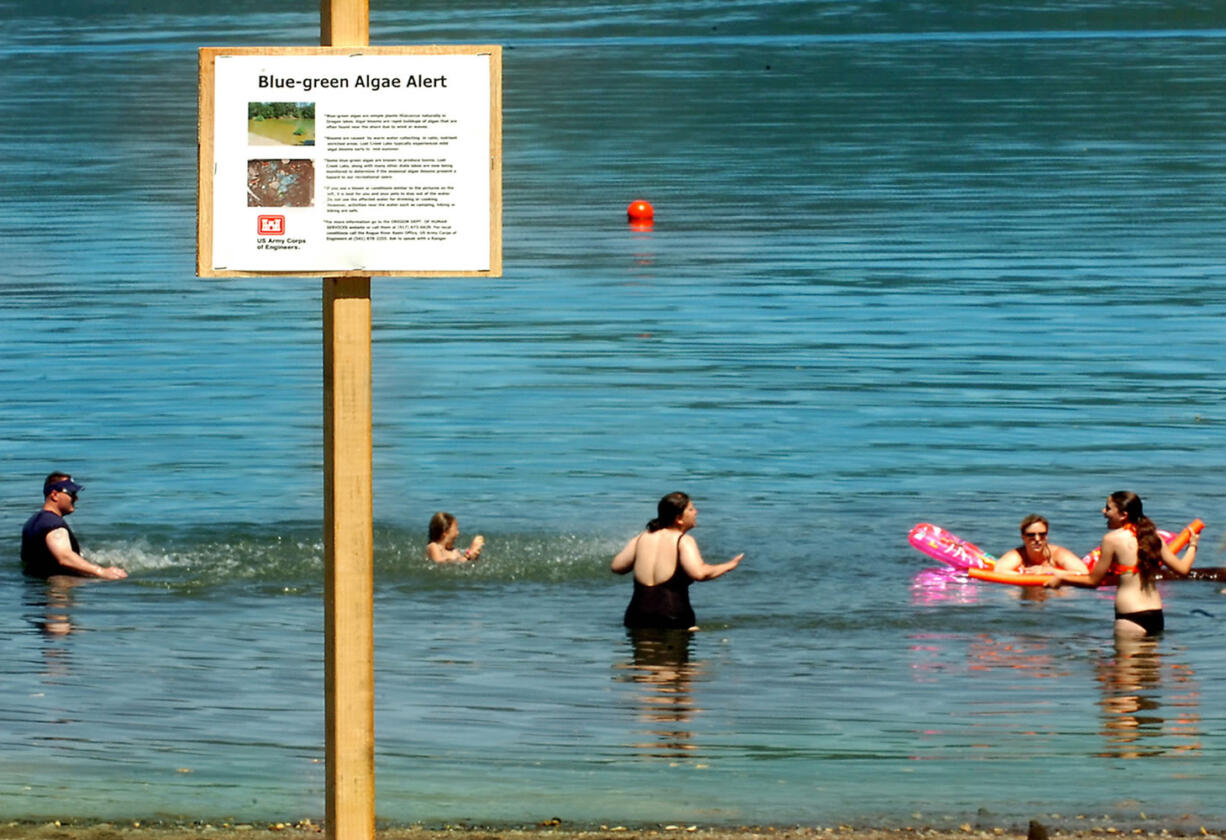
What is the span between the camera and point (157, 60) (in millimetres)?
97062

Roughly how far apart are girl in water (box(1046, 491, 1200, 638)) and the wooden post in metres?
9.48

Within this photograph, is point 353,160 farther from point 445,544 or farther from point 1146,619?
point 445,544

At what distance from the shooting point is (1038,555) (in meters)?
18.0

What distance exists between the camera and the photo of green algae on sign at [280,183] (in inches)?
286

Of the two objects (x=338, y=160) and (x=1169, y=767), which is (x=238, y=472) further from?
(x=338, y=160)

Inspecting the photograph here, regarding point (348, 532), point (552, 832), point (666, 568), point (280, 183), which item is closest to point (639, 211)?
point (666, 568)

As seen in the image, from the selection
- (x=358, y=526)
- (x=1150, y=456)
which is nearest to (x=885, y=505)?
(x=1150, y=456)

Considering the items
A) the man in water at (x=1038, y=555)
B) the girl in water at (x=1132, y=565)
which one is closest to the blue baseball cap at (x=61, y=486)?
the man in water at (x=1038, y=555)

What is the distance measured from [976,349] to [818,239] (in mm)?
12116

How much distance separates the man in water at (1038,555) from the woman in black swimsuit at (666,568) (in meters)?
3.04

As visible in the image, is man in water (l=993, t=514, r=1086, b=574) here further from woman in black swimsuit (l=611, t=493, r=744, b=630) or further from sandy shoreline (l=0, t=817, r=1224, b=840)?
sandy shoreline (l=0, t=817, r=1224, b=840)

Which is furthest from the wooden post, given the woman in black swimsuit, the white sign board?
the woman in black swimsuit

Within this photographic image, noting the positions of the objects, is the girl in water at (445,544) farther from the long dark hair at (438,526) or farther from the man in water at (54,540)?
the man in water at (54,540)

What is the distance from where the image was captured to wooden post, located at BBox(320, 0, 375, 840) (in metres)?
7.41
